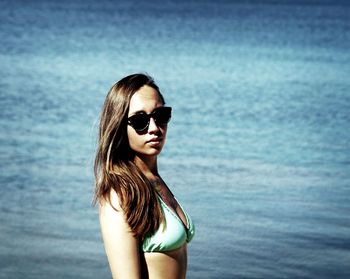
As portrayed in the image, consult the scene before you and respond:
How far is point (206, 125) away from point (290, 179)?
8.40ft

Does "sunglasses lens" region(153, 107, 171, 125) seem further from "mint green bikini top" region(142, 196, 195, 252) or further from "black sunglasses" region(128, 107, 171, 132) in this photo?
"mint green bikini top" region(142, 196, 195, 252)

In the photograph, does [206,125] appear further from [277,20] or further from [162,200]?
[277,20]

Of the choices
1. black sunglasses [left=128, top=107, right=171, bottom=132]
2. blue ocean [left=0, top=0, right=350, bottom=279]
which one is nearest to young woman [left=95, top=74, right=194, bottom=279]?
black sunglasses [left=128, top=107, right=171, bottom=132]

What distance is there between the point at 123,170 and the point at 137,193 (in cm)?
12

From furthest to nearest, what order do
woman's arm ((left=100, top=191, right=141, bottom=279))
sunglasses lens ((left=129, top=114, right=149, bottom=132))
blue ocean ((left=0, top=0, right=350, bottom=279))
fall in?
blue ocean ((left=0, top=0, right=350, bottom=279)), sunglasses lens ((left=129, top=114, right=149, bottom=132)), woman's arm ((left=100, top=191, right=141, bottom=279))

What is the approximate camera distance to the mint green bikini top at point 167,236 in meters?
3.22

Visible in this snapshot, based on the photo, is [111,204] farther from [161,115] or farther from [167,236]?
[161,115]

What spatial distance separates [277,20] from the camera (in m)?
27.3

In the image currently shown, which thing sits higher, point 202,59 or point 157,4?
point 157,4

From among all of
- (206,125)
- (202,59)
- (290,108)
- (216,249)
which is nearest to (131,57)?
(202,59)

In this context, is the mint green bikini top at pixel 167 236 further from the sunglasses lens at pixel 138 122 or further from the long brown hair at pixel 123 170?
the sunglasses lens at pixel 138 122

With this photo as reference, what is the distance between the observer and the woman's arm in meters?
3.17

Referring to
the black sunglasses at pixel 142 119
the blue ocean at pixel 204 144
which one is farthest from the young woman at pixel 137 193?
the blue ocean at pixel 204 144

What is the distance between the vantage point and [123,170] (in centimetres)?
331
